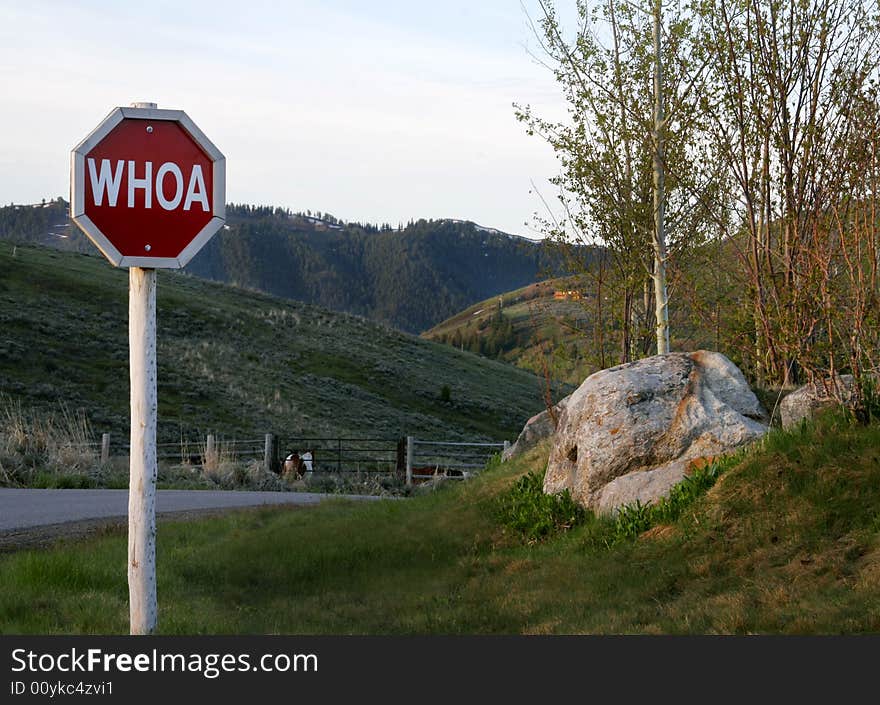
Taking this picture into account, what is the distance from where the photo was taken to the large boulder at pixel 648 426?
35.4 feet

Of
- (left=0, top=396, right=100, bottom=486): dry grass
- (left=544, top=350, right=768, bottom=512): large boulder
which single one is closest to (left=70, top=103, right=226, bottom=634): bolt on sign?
(left=544, top=350, right=768, bottom=512): large boulder

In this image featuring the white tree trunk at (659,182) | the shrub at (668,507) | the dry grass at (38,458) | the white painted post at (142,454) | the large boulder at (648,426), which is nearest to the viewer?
the white painted post at (142,454)

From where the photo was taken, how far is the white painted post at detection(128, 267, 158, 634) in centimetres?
579

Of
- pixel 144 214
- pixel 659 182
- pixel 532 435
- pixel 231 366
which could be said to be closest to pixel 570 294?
pixel 659 182

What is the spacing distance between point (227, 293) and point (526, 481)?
8023cm

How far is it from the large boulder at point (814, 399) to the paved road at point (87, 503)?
27.9 feet

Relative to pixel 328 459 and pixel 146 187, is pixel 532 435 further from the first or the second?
pixel 328 459

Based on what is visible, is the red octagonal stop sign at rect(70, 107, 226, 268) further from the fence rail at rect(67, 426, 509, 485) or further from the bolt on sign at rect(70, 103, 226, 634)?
the fence rail at rect(67, 426, 509, 485)

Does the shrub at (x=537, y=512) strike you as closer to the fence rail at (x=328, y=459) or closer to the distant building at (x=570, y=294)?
the distant building at (x=570, y=294)

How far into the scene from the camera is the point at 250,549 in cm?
1176

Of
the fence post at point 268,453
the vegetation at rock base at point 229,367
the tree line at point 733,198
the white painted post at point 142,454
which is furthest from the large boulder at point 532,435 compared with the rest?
the vegetation at rock base at point 229,367

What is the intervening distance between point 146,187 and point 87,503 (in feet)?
42.7

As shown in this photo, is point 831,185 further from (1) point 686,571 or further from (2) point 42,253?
(2) point 42,253

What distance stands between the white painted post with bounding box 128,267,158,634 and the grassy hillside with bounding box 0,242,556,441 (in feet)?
128
